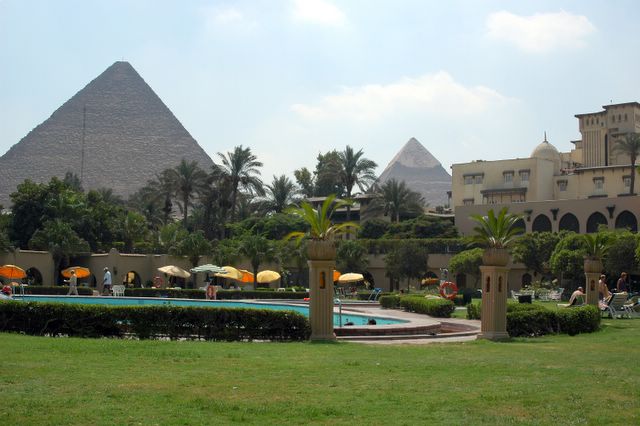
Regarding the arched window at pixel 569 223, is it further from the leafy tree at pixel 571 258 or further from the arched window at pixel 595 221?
the leafy tree at pixel 571 258

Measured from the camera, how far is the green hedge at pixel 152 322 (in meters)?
15.9

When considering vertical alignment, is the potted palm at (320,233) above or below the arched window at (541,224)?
below

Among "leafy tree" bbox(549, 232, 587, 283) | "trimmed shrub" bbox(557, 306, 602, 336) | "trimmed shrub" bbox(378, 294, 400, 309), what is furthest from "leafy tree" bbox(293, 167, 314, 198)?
"trimmed shrub" bbox(557, 306, 602, 336)

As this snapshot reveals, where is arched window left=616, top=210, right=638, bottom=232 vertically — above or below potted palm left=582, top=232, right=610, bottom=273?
above

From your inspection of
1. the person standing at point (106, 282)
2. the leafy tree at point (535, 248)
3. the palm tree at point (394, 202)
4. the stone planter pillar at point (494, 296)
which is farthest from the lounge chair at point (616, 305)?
the palm tree at point (394, 202)

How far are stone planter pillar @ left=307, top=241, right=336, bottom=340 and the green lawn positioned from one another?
6.00 ft

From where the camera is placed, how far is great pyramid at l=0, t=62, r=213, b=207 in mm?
149875

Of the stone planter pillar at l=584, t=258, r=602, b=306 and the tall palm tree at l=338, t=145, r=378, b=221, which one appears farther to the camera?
the tall palm tree at l=338, t=145, r=378, b=221

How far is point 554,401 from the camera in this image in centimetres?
936

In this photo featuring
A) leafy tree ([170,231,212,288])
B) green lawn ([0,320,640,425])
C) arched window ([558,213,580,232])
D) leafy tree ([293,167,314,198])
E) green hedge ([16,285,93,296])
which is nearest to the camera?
green lawn ([0,320,640,425])

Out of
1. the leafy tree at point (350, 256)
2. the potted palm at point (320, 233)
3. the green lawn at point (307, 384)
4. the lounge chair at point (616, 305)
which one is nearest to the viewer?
the green lawn at point (307, 384)

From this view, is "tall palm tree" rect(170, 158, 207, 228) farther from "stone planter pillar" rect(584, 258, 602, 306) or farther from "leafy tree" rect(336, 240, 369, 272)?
"stone planter pillar" rect(584, 258, 602, 306)

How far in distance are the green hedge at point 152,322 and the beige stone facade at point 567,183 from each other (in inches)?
1943

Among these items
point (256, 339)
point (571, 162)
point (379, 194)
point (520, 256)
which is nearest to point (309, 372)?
point (256, 339)
